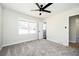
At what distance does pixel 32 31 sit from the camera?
6.34m

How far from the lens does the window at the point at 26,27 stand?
5277mm

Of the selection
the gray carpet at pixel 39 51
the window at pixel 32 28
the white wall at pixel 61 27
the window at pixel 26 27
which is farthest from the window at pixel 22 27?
the white wall at pixel 61 27

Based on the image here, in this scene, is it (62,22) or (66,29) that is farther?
(62,22)

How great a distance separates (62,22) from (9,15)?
3.81 m

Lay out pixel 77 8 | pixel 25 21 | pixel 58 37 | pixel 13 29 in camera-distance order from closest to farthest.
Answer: pixel 77 8 → pixel 13 29 → pixel 58 37 → pixel 25 21

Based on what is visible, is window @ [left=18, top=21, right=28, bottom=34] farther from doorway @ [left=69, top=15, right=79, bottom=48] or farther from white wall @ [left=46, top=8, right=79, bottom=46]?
doorway @ [left=69, top=15, right=79, bottom=48]

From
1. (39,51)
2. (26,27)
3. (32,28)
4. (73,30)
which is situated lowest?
(39,51)

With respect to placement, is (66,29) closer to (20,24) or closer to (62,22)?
(62,22)

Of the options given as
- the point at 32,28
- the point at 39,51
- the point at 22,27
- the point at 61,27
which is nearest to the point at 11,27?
the point at 22,27

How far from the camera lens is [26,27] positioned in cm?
578

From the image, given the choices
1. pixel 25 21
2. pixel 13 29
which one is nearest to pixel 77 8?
pixel 25 21

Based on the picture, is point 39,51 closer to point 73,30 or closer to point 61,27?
point 61,27

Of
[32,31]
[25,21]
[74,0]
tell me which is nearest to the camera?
[74,0]

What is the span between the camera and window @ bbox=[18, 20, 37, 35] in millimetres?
5277
